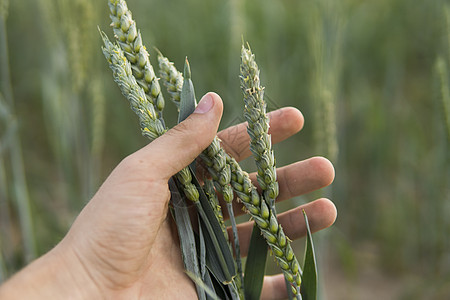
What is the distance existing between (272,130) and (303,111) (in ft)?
3.35

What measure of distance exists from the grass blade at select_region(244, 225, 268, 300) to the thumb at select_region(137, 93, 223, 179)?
0.70ft

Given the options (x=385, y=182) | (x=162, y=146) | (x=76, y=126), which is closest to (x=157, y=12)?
(x=76, y=126)

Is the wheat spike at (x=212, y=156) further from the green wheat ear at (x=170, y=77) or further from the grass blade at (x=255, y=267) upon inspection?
the grass blade at (x=255, y=267)

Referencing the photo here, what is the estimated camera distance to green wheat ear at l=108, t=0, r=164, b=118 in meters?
0.74

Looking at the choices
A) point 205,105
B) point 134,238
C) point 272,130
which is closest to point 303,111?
point 272,130

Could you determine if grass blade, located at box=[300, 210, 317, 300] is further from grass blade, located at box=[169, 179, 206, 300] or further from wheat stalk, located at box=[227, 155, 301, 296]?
grass blade, located at box=[169, 179, 206, 300]

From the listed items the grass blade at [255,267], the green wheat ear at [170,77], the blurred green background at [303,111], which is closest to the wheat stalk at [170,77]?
the green wheat ear at [170,77]

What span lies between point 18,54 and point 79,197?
1.32 metres

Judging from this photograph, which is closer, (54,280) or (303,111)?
(54,280)

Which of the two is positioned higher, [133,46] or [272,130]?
[133,46]

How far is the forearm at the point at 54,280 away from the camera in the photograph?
2.56ft

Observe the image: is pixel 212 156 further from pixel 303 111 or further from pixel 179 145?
pixel 303 111

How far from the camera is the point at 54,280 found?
81 centimetres

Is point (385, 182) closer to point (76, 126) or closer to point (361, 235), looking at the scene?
point (361, 235)
